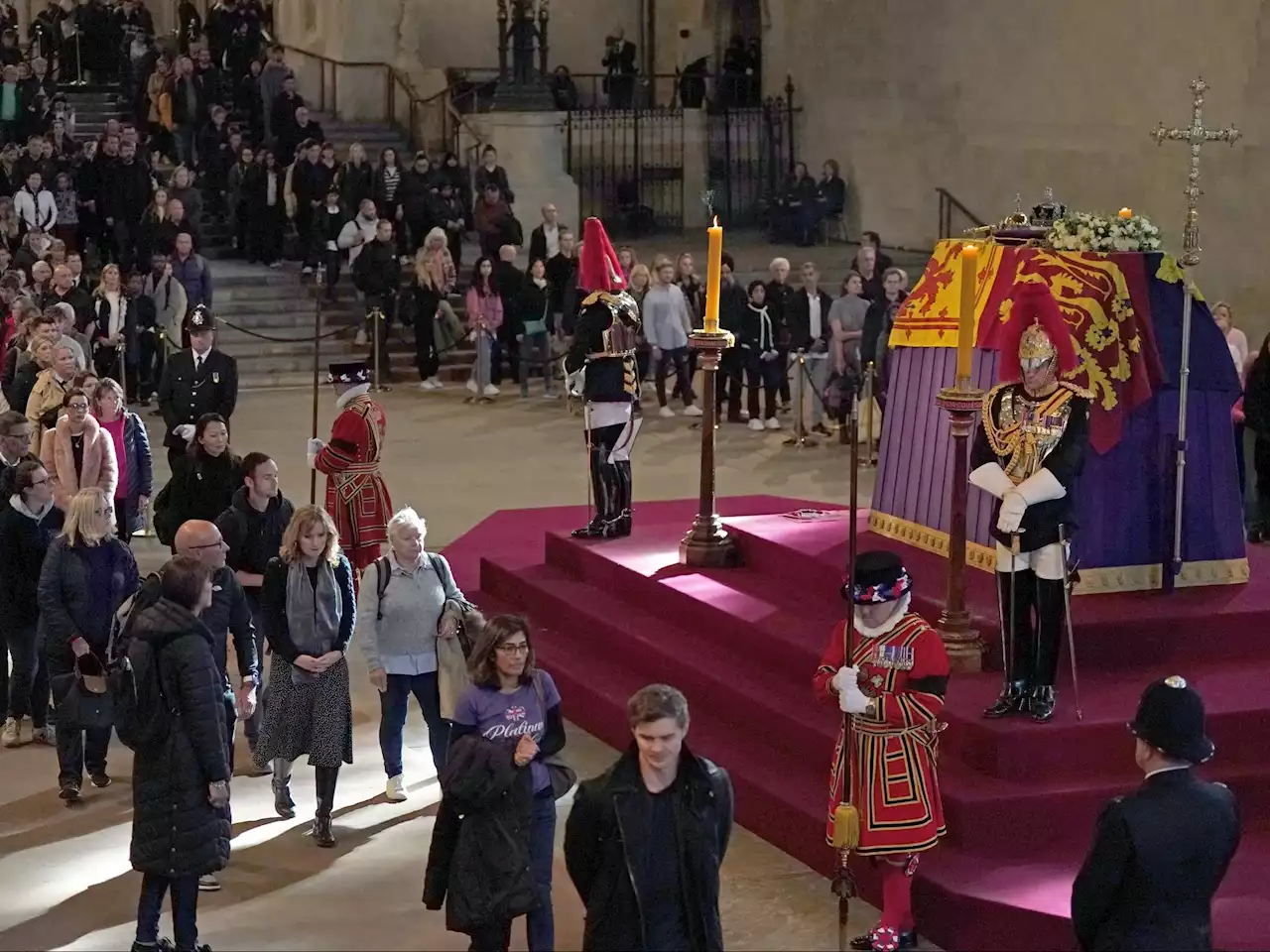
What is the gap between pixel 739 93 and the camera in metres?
27.2

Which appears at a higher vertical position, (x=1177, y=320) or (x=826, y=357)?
(x=1177, y=320)

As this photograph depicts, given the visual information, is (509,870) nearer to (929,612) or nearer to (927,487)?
(929,612)

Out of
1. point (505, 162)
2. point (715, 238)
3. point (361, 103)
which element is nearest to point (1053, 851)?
point (715, 238)

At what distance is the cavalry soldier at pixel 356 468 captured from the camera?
34.0ft

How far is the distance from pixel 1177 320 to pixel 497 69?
62.2 ft

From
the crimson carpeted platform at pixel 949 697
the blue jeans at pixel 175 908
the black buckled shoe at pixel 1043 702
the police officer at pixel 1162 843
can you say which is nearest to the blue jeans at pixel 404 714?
the crimson carpeted platform at pixel 949 697

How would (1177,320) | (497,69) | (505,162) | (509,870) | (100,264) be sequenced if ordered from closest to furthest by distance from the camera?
1. (509,870)
2. (1177,320)
3. (100,264)
4. (505,162)
5. (497,69)

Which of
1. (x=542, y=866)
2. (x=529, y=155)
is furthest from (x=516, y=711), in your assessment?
(x=529, y=155)

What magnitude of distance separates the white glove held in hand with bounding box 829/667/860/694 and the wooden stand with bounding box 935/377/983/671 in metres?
1.30

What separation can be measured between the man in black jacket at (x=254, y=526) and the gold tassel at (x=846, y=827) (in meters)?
3.32

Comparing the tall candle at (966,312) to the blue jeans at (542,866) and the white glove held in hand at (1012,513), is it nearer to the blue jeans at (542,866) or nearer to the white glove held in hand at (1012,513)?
the white glove held in hand at (1012,513)

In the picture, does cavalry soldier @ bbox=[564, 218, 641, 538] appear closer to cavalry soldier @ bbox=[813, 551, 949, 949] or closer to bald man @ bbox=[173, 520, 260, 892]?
bald man @ bbox=[173, 520, 260, 892]

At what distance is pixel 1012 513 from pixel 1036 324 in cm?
83

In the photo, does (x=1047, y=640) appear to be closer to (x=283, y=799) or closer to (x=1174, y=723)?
(x=1174, y=723)
